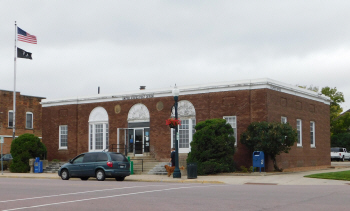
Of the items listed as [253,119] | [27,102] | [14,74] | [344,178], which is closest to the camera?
[344,178]

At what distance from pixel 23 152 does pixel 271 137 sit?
61.2 feet

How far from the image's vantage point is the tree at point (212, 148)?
1117 inches

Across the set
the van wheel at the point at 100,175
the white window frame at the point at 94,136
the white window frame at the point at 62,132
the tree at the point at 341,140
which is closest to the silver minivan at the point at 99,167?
the van wheel at the point at 100,175

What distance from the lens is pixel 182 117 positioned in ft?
113

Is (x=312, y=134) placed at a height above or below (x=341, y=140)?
above

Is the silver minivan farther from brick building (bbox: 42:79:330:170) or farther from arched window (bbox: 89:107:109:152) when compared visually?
arched window (bbox: 89:107:109:152)

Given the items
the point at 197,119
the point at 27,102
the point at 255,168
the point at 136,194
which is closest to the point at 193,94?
the point at 197,119

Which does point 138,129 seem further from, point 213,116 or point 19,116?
point 19,116

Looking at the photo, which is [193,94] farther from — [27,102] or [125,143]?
[27,102]

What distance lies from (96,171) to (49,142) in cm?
1706

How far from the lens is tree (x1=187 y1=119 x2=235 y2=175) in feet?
93.0

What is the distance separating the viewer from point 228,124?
2950cm

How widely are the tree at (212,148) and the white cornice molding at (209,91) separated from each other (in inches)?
143

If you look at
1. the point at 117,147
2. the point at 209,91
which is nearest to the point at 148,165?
the point at 117,147
